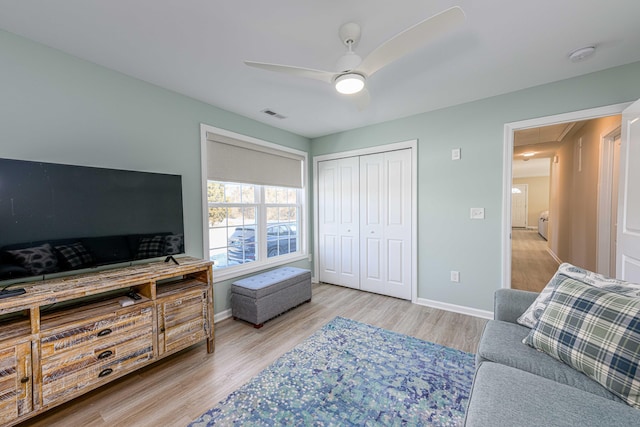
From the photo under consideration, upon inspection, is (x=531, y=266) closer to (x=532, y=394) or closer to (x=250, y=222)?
(x=532, y=394)

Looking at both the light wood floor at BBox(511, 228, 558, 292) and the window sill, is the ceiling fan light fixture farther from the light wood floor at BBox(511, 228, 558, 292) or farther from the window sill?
the light wood floor at BBox(511, 228, 558, 292)

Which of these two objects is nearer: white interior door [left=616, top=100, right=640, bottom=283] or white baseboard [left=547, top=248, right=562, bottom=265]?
white interior door [left=616, top=100, right=640, bottom=283]

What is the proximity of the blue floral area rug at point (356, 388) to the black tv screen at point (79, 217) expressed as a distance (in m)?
1.36

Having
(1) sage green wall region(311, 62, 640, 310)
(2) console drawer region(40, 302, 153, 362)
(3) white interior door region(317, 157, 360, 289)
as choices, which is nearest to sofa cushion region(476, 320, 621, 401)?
(1) sage green wall region(311, 62, 640, 310)

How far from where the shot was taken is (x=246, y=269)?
317 centimetres

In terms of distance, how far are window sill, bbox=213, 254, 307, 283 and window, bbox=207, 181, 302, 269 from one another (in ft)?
0.23

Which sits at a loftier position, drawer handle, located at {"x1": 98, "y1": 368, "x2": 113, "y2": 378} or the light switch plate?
the light switch plate

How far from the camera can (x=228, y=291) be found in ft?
9.70

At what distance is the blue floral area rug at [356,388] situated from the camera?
1519 mm

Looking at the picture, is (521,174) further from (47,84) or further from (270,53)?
(47,84)

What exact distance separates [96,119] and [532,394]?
127 inches

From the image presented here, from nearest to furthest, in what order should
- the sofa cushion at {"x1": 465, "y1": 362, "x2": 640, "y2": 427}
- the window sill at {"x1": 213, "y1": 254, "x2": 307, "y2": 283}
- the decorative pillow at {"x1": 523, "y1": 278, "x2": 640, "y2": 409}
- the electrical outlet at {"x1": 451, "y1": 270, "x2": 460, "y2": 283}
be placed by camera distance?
the sofa cushion at {"x1": 465, "y1": 362, "x2": 640, "y2": 427} < the decorative pillow at {"x1": 523, "y1": 278, "x2": 640, "y2": 409} < the window sill at {"x1": 213, "y1": 254, "x2": 307, "y2": 283} < the electrical outlet at {"x1": 451, "y1": 270, "x2": 460, "y2": 283}

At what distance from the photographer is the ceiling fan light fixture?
1.65 meters

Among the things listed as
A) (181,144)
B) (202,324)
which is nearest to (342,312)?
(202,324)
